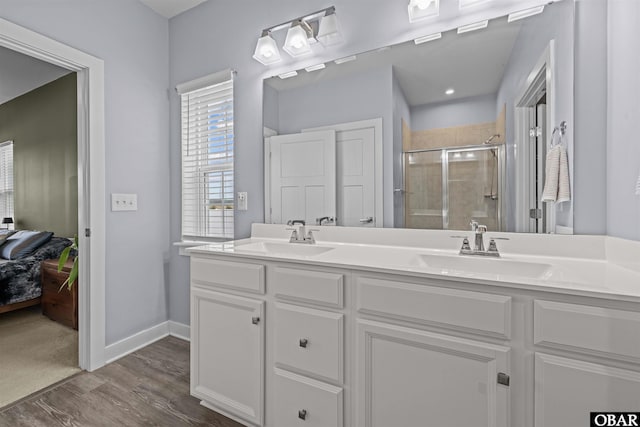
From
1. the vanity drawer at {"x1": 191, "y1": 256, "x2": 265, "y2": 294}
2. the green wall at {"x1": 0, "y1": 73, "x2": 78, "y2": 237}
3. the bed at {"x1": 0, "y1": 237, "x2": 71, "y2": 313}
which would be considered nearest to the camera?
the vanity drawer at {"x1": 191, "y1": 256, "x2": 265, "y2": 294}

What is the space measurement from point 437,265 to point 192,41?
2.40 metres

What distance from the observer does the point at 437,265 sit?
51.5 inches

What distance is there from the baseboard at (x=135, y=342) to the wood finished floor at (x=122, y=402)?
8 centimetres

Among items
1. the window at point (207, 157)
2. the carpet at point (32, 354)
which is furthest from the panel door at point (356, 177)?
the carpet at point (32, 354)

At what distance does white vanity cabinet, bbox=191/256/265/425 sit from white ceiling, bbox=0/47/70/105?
3231 millimetres

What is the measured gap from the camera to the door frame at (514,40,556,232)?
1.30 m

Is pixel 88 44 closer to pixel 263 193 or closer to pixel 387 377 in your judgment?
pixel 263 193

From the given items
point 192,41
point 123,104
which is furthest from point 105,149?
point 192,41

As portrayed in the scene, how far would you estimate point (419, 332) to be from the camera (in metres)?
1.01

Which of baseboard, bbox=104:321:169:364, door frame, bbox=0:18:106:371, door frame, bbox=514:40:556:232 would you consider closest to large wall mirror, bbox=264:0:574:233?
door frame, bbox=514:40:556:232

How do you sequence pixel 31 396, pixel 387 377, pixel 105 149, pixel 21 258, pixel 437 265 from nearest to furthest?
pixel 387 377 < pixel 437 265 < pixel 31 396 < pixel 105 149 < pixel 21 258

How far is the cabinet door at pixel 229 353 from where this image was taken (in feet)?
4.43

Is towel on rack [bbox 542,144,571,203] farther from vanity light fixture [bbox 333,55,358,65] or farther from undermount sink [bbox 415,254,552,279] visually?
vanity light fixture [bbox 333,55,358,65]

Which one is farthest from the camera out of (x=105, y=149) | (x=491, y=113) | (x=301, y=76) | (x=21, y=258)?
(x=21, y=258)
